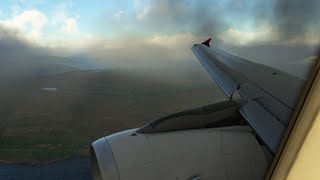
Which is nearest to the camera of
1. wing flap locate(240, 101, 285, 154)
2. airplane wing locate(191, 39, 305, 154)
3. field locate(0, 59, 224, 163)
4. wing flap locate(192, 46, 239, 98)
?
wing flap locate(240, 101, 285, 154)

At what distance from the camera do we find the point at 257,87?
485 centimetres

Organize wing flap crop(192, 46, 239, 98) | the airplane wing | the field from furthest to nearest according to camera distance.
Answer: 1. the field
2. wing flap crop(192, 46, 239, 98)
3. the airplane wing

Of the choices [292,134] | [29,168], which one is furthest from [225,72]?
[29,168]

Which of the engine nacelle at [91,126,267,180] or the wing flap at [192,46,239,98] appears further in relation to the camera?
the wing flap at [192,46,239,98]

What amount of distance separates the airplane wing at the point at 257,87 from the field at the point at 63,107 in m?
6.73

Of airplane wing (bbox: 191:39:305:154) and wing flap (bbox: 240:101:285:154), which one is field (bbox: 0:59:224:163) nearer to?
airplane wing (bbox: 191:39:305:154)

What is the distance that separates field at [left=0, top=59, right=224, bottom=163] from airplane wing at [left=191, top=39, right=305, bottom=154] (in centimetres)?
673

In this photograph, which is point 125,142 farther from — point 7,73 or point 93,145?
point 7,73

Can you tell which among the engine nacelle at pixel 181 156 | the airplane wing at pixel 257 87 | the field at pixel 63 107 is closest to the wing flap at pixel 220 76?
the airplane wing at pixel 257 87

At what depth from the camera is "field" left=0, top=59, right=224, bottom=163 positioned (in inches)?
603

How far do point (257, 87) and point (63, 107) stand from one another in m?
15.3

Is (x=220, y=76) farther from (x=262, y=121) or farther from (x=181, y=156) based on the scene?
(x=181, y=156)

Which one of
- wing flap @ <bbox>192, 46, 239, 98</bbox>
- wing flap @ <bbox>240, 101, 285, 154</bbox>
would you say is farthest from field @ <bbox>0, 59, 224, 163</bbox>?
wing flap @ <bbox>240, 101, 285, 154</bbox>

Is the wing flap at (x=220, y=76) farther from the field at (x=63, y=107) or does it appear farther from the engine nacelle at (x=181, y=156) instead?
the field at (x=63, y=107)
